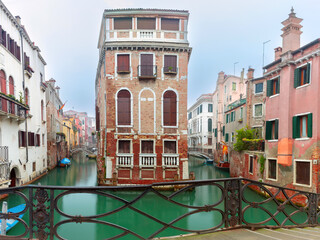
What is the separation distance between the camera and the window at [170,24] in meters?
14.2

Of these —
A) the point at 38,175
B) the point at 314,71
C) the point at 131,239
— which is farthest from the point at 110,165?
the point at 314,71

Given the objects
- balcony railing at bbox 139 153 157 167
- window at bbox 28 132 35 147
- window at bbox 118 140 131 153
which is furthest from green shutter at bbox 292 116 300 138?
window at bbox 28 132 35 147

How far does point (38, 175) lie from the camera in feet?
58.0

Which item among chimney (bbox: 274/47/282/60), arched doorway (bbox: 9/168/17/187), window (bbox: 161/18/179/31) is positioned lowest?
arched doorway (bbox: 9/168/17/187)

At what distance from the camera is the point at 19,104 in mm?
12094

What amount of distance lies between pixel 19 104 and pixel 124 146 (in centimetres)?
729

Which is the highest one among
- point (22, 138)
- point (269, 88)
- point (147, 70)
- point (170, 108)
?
point (147, 70)

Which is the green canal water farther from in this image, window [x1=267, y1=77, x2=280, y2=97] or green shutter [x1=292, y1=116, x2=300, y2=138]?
window [x1=267, y1=77, x2=280, y2=97]

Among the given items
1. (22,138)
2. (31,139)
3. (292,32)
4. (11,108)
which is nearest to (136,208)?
(11,108)

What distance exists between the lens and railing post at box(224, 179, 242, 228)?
2.55 m

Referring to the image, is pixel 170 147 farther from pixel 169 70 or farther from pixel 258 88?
pixel 258 88

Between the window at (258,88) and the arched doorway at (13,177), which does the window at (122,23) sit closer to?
the window at (258,88)

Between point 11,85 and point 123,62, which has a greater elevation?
point 123,62

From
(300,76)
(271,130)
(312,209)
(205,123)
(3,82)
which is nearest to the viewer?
(312,209)
